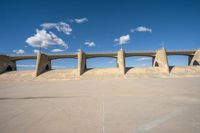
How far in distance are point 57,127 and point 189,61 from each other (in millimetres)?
41090

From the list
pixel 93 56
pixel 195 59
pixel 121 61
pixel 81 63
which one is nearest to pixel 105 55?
pixel 93 56

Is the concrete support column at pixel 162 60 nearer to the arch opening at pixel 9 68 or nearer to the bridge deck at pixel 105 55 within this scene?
the bridge deck at pixel 105 55

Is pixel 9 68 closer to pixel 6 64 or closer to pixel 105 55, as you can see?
pixel 6 64

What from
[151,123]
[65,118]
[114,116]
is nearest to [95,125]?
[114,116]

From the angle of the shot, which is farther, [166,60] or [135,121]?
[166,60]

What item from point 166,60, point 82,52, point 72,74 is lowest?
point 72,74

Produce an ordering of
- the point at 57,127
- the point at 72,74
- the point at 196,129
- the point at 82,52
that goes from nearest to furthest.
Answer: the point at 196,129, the point at 57,127, the point at 72,74, the point at 82,52

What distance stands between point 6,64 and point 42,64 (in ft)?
35.4

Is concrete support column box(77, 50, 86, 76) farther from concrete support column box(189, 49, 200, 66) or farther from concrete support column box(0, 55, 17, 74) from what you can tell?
concrete support column box(189, 49, 200, 66)

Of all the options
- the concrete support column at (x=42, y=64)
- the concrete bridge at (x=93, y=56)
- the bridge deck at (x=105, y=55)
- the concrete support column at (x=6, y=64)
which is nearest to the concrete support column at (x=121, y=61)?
the concrete bridge at (x=93, y=56)

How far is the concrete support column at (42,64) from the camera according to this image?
2978cm

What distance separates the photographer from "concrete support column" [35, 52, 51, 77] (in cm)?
2978

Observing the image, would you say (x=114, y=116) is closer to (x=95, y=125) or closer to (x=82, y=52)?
(x=95, y=125)

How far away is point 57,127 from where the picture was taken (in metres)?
3.36
